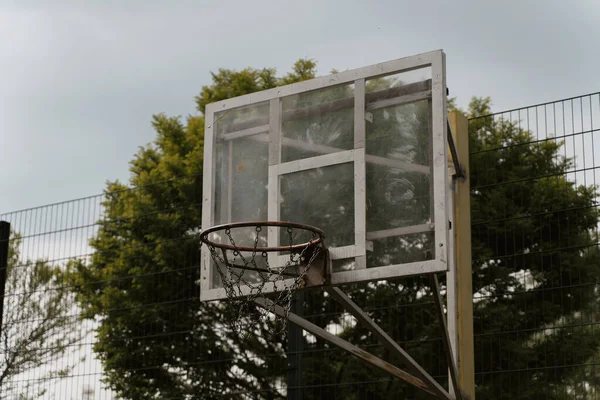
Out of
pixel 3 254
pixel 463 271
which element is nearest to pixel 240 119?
pixel 463 271

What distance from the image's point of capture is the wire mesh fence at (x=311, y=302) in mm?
7648

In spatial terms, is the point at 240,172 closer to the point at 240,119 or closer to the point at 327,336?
the point at 240,119

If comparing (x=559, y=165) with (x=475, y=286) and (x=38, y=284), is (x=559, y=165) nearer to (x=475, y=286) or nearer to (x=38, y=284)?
(x=475, y=286)

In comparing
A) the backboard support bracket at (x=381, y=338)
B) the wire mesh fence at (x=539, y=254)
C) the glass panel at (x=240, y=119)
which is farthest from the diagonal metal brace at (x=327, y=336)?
the wire mesh fence at (x=539, y=254)

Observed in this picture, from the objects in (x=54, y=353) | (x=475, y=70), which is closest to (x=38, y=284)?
(x=54, y=353)

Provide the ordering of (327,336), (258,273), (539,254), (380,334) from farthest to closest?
1. (539,254)
2. (327,336)
3. (258,273)
4. (380,334)

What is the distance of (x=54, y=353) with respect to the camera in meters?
9.92

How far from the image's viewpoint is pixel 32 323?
33.2 feet

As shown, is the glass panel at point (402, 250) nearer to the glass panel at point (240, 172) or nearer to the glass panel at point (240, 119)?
the glass panel at point (240, 172)

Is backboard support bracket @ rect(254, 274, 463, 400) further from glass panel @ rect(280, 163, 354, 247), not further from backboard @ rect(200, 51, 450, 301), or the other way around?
glass panel @ rect(280, 163, 354, 247)

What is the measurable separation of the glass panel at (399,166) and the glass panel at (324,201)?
0.13 m

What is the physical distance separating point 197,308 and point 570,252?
472cm

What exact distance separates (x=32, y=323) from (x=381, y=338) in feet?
17.1

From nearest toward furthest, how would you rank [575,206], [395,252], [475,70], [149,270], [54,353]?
1. [395,252]
2. [575,206]
3. [54,353]
4. [149,270]
5. [475,70]
